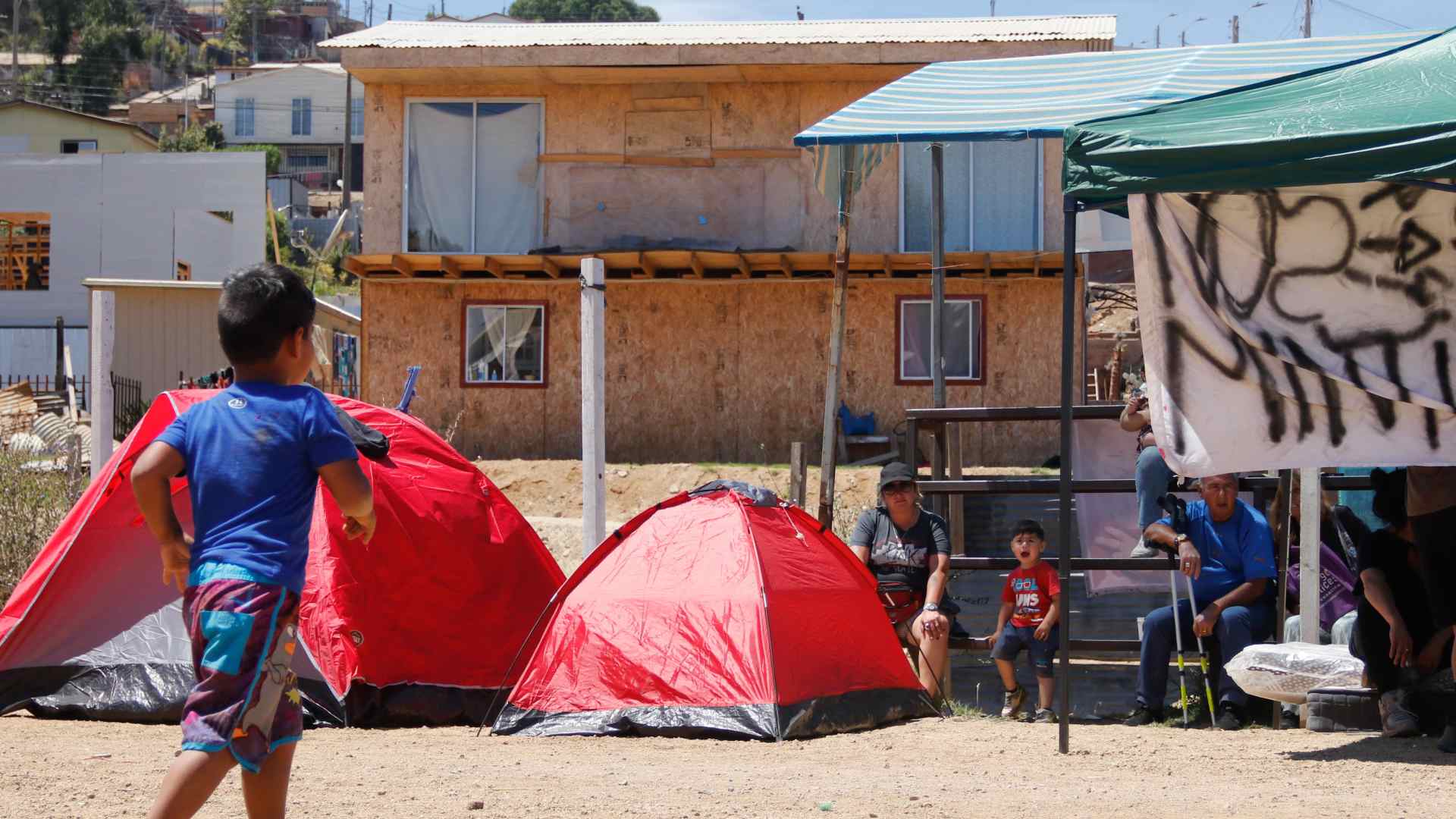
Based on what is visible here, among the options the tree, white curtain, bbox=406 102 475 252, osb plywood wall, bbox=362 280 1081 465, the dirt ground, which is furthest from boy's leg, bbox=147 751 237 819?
the tree

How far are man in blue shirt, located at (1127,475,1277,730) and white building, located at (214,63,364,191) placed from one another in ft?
203

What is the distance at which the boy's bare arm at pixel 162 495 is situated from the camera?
12.2 ft

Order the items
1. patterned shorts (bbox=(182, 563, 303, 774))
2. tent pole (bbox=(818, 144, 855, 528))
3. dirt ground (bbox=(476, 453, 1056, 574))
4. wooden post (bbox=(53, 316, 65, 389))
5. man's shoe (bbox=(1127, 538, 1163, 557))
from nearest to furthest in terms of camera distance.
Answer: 1. patterned shorts (bbox=(182, 563, 303, 774))
2. man's shoe (bbox=(1127, 538, 1163, 557))
3. tent pole (bbox=(818, 144, 855, 528))
4. dirt ground (bbox=(476, 453, 1056, 574))
5. wooden post (bbox=(53, 316, 65, 389))

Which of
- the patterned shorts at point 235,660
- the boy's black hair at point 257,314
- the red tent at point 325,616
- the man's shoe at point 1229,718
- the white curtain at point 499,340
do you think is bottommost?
the man's shoe at point 1229,718

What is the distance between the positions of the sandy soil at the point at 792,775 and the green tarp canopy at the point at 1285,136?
2.25m

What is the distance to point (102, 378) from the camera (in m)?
9.38

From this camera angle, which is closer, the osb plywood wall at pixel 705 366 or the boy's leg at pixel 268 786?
the boy's leg at pixel 268 786

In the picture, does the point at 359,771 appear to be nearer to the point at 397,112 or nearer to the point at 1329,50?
the point at 1329,50

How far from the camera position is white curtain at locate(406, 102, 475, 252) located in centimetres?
1920

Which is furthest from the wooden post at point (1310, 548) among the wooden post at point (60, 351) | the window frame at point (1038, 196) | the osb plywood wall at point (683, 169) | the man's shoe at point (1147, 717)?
the wooden post at point (60, 351)

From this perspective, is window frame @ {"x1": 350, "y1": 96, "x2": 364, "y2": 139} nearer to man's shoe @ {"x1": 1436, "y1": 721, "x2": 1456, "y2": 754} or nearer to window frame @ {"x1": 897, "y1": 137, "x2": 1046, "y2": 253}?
window frame @ {"x1": 897, "y1": 137, "x2": 1046, "y2": 253}

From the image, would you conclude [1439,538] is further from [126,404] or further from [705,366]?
[126,404]

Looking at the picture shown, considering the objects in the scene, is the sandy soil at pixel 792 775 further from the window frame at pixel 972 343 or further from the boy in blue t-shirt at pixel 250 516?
the window frame at pixel 972 343

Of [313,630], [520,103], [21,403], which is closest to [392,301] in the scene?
[520,103]
